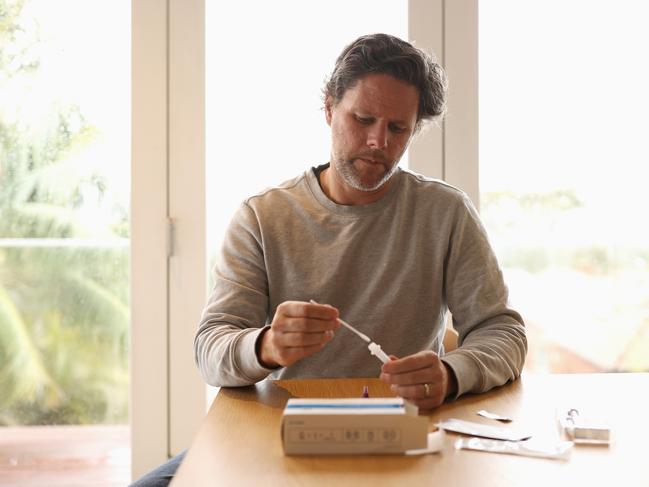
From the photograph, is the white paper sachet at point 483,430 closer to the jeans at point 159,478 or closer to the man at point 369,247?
the man at point 369,247

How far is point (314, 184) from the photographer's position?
6.46ft

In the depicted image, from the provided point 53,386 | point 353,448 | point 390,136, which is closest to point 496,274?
point 390,136

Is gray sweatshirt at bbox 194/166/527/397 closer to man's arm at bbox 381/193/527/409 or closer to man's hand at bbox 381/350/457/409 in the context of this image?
man's arm at bbox 381/193/527/409

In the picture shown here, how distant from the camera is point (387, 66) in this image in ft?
6.16

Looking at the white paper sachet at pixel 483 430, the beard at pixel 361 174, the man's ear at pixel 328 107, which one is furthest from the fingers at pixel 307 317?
the man's ear at pixel 328 107

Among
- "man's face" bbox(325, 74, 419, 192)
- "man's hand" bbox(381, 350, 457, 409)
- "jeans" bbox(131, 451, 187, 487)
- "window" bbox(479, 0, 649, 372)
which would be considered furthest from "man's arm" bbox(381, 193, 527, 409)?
"window" bbox(479, 0, 649, 372)

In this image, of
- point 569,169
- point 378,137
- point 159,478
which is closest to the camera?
point 159,478

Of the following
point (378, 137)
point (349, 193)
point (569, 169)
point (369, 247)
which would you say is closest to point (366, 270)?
point (369, 247)

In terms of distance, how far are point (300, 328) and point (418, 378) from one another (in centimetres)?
22

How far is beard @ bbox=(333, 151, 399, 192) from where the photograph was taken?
184 centimetres

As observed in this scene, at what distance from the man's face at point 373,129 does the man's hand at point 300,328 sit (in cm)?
59

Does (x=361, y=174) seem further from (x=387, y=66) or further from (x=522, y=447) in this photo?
(x=522, y=447)

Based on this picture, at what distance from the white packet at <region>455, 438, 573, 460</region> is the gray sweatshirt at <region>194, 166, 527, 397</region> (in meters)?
0.57

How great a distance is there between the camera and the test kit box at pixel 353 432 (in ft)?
3.57
